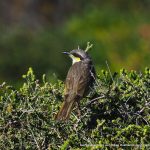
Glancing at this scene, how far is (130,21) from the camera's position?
79.5ft

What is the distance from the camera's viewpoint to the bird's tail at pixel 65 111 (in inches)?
235

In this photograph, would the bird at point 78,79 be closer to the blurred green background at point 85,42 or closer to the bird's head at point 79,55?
the bird's head at point 79,55

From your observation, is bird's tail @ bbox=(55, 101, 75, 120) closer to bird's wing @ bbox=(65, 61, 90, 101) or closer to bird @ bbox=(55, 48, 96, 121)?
bird @ bbox=(55, 48, 96, 121)

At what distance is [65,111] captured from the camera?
611 centimetres

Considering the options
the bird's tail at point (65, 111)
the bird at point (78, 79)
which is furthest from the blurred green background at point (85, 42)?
the bird's tail at point (65, 111)

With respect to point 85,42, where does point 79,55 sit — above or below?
below

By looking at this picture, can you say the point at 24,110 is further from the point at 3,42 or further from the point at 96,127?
the point at 3,42

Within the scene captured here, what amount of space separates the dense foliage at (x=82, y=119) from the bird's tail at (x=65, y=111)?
0.15 feet

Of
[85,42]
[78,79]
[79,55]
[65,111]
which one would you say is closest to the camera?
[65,111]

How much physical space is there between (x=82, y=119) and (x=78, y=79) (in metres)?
1.42

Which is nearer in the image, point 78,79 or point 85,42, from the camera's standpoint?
point 78,79

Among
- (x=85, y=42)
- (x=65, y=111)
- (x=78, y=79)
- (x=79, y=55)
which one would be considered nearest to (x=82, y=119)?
(x=65, y=111)

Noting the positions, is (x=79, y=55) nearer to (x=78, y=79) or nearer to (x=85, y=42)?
(x=78, y=79)

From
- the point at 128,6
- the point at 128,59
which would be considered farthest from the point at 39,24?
the point at 128,59
